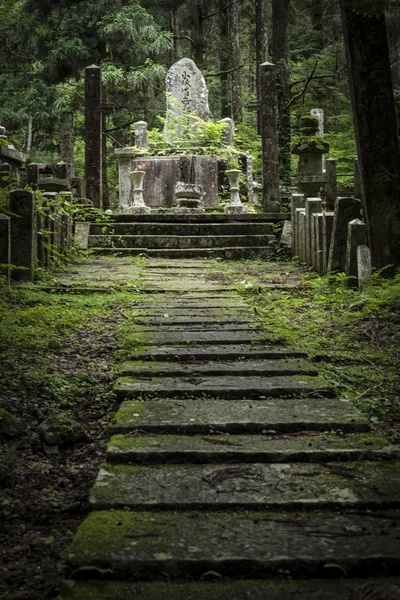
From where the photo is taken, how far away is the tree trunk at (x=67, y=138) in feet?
62.7

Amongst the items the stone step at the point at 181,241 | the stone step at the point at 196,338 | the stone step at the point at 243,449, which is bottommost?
the stone step at the point at 243,449

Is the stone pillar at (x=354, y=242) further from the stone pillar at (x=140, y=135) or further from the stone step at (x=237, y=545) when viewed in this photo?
the stone pillar at (x=140, y=135)

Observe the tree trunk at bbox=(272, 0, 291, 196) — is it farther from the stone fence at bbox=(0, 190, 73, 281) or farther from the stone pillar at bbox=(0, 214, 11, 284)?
the stone pillar at bbox=(0, 214, 11, 284)

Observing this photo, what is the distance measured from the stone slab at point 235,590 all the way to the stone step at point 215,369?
6.64 feet

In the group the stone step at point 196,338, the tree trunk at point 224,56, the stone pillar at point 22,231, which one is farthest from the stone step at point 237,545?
the tree trunk at point 224,56

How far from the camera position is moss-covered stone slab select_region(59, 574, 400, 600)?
1.70 meters

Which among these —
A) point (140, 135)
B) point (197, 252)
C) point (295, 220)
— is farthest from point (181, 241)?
point (140, 135)

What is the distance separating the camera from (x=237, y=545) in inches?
76.2

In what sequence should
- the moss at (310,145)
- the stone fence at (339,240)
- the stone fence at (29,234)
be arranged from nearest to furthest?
the stone fence at (29,234) < the stone fence at (339,240) < the moss at (310,145)

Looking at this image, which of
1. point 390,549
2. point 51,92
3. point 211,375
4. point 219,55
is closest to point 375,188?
point 211,375

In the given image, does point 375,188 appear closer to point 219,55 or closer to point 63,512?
point 63,512

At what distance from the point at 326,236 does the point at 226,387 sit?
15.4 feet

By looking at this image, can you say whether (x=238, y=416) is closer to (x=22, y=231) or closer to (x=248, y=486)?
(x=248, y=486)

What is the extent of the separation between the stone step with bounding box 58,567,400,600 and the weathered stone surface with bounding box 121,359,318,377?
203 centimetres
